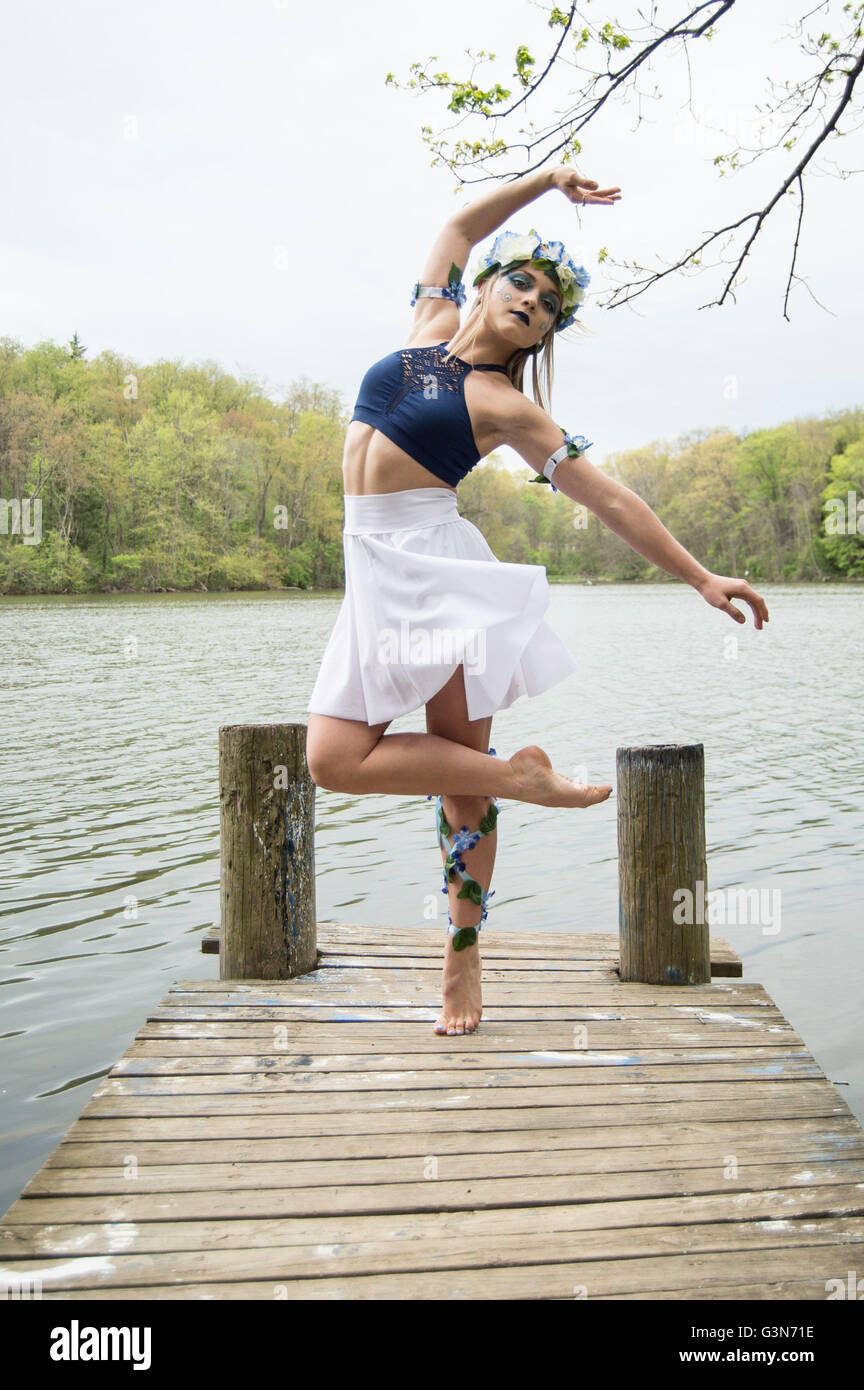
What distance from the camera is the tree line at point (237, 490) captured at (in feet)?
202

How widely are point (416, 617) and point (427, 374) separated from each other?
68 centimetres

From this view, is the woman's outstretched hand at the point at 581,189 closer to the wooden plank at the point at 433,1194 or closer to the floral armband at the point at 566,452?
the floral armband at the point at 566,452

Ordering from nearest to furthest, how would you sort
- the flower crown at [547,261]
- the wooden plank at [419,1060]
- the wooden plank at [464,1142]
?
1. the wooden plank at [464,1142]
2. the flower crown at [547,261]
3. the wooden plank at [419,1060]

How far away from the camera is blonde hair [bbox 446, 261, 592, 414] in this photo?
10.5 ft

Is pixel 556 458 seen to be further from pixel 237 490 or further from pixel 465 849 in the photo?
→ pixel 237 490

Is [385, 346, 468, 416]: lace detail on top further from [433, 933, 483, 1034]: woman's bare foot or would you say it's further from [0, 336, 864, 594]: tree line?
[0, 336, 864, 594]: tree line

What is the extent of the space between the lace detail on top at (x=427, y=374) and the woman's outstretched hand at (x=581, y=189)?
1.94ft

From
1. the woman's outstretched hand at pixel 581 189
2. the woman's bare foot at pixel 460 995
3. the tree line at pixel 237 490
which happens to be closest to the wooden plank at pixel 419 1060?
the woman's bare foot at pixel 460 995

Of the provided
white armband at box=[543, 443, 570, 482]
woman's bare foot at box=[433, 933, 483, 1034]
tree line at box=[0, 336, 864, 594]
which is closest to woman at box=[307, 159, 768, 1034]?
white armband at box=[543, 443, 570, 482]

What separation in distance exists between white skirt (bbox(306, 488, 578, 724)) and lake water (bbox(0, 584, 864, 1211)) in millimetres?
2135

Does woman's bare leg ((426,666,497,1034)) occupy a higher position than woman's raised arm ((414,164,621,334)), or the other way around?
woman's raised arm ((414,164,621,334))

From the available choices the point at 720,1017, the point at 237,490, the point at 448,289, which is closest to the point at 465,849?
the point at 720,1017

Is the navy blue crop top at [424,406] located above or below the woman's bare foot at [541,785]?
above
